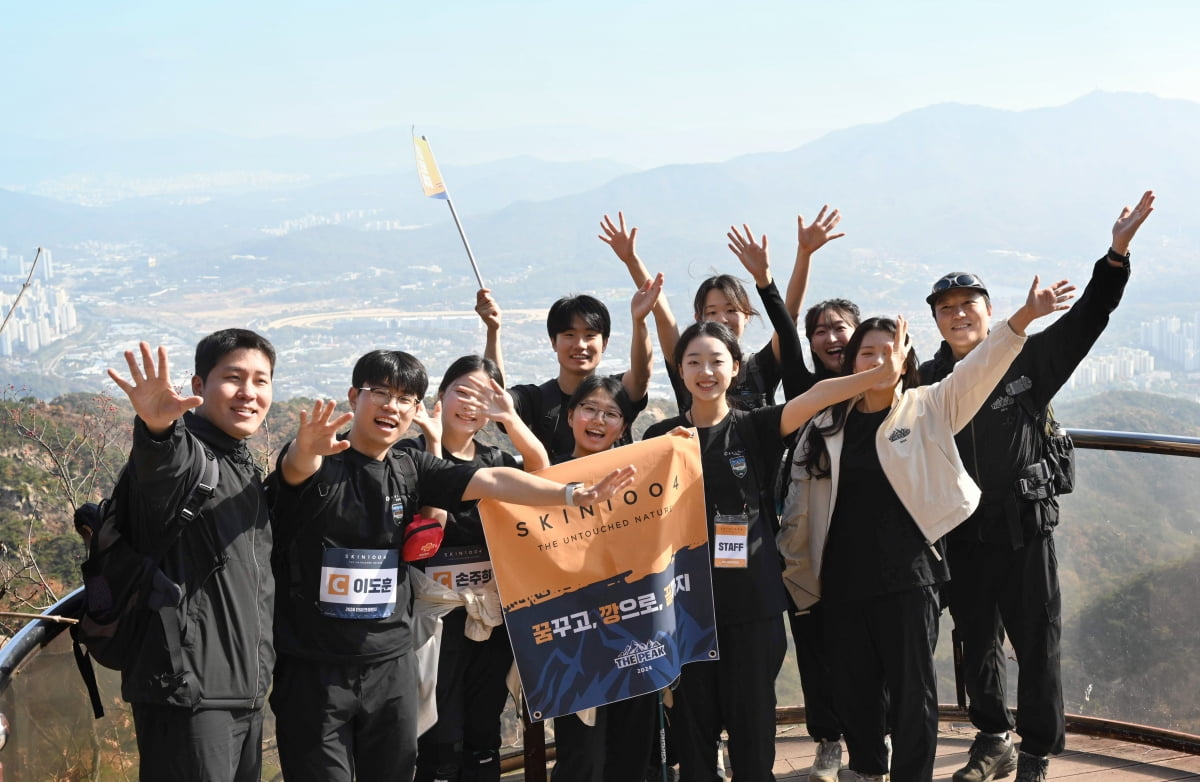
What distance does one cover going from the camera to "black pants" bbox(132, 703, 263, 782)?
3.34 m

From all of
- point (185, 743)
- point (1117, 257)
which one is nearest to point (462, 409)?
point (185, 743)

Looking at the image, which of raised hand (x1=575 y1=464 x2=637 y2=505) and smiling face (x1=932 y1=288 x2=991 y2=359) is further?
smiling face (x1=932 y1=288 x2=991 y2=359)

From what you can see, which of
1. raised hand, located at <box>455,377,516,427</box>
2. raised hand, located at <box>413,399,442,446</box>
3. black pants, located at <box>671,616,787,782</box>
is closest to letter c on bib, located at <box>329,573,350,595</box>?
raised hand, located at <box>413,399,442,446</box>

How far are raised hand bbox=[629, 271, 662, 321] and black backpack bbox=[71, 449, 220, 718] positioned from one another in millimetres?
2376

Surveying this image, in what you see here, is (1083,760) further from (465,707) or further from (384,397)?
(384,397)

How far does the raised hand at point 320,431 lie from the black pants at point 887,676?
2286 millimetres

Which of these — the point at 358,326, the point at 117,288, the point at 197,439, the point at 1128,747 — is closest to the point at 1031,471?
the point at 1128,747

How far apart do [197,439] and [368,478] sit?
0.69m

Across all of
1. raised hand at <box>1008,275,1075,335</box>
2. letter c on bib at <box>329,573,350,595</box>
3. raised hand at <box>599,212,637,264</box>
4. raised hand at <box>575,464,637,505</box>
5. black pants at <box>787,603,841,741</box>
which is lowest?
black pants at <box>787,603,841,741</box>

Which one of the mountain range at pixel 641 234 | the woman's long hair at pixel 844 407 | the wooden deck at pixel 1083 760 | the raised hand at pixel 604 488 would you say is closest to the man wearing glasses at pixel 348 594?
the raised hand at pixel 604 488

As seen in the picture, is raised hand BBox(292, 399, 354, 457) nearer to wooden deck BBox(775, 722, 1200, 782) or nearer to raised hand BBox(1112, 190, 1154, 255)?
wooden deck BBox(775, 722, 1200, 782)

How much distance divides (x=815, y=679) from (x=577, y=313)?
216 cm

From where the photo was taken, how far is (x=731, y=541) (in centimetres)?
437

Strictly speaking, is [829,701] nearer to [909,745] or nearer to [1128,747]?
[909,745]
